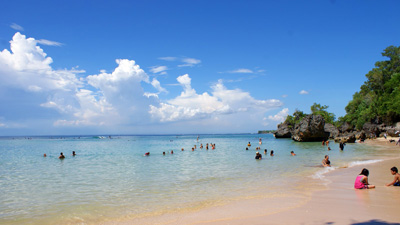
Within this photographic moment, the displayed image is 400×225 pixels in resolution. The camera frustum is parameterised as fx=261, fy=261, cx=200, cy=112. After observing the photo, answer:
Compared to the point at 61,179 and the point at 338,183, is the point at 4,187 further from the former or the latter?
the point at 338,183

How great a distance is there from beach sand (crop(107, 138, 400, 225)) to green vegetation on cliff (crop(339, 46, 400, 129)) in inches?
2178

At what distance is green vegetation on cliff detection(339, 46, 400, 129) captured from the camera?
192 ft

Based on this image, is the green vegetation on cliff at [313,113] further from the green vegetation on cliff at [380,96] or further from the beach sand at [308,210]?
the beach sand at [308,210]

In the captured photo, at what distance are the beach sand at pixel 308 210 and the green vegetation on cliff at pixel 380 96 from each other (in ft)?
181

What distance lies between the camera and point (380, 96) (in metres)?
65.3

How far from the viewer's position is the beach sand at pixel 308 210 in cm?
761

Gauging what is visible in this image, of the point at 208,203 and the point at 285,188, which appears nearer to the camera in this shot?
the point at 208,203

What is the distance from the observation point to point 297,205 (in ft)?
30.6

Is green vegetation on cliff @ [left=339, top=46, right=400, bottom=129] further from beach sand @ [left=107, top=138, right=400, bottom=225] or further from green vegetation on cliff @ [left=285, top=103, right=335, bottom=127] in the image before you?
beach sand @ [left=107, top=138, right=400, bottom=225]

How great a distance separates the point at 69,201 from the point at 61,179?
644 cm

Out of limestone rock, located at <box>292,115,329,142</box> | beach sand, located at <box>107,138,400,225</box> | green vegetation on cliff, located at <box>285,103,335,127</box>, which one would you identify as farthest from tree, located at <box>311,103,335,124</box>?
beach sand, located at <box>107,138,400,225</box>

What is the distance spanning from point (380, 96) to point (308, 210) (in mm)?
70670

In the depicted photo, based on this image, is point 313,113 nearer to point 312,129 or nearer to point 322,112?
point 322,112

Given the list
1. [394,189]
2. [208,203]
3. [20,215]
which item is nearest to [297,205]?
[208,203]
